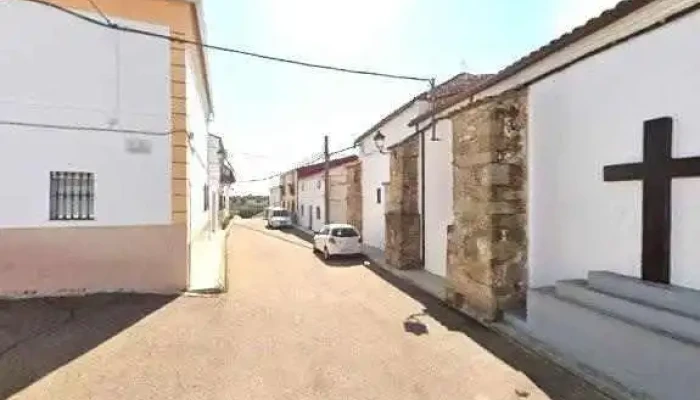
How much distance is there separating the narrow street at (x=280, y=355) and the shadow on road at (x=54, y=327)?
3 cm

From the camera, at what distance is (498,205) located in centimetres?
783

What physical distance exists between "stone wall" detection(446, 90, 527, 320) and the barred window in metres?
7.17

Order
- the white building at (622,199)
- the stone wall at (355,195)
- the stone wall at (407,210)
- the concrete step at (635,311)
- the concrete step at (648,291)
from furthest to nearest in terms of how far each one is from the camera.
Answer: the stone wall at (355,195) → the stone wall at (407,210) → the white building at (622,199) → the concrete step at (648,291) → the concrete step at (635,311)

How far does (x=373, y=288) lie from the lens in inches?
444

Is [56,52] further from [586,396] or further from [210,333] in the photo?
[586,396]

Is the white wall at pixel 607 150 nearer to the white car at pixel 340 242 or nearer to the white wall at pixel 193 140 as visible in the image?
the white wall at pixel 193 140

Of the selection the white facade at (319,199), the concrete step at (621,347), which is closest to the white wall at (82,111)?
the concrete step at (621,347)

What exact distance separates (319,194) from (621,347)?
1055 inches

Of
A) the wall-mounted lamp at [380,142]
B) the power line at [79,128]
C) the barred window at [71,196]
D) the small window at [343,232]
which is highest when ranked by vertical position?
the wall-mounted lamp at [380,142]

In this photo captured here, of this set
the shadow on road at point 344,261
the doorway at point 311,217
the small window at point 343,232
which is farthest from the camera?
the doorway at point 311,217

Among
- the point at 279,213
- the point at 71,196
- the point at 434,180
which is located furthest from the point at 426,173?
the point at 279,213

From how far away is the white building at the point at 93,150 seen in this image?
29.8 ft

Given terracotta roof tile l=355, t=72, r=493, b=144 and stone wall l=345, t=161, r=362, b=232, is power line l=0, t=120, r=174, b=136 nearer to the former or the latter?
terracotta roof tile l=355, t=72, r=493, b=144

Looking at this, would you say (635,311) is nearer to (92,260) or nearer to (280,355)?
(280,355)
